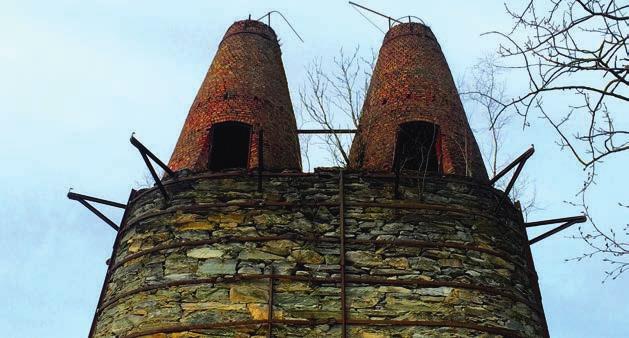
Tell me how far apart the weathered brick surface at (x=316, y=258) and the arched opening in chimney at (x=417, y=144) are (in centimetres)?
142

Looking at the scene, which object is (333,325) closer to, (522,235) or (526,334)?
(526,334)

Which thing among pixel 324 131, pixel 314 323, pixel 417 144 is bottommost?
pixel 314 323

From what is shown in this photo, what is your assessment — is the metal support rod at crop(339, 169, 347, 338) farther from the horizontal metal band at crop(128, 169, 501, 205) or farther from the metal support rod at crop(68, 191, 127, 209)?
the metal support rod at crop(68, 191, 127, 209)

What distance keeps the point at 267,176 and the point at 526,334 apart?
338 cm

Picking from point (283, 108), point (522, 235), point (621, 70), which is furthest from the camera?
point (283, 108)

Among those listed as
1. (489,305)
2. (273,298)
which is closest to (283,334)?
(273,298)

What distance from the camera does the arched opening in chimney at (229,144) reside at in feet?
31.1

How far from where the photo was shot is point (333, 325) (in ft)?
22.4

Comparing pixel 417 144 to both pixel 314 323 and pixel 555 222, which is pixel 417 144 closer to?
pixel 555 222

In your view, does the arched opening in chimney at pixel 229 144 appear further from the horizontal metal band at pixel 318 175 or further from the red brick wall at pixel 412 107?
the red brick wall at pixel 412 107

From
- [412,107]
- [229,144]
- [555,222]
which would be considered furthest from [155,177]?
[555,222]

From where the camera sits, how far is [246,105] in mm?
9609

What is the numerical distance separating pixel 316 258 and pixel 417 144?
10.4 feet

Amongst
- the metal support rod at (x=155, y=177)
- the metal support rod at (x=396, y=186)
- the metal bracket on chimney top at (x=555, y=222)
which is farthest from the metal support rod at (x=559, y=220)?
the metal support rod at (x=155, y=177)
